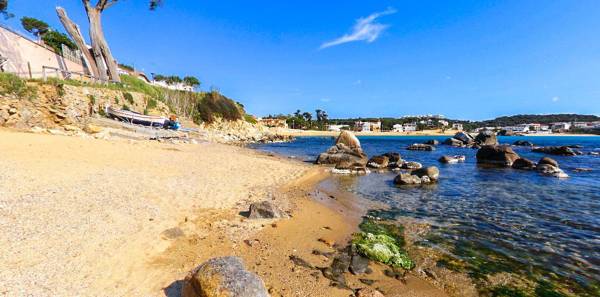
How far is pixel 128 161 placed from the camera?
41.7 ft

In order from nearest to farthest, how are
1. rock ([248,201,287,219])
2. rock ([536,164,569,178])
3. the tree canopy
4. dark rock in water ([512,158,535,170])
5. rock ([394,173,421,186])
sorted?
rock ([248,201,287,219]) → rock ([394,173,421,186]) → rock ([536,164,569,178]) → dark rock in water ([512,158,535,170]) → the tree canopy

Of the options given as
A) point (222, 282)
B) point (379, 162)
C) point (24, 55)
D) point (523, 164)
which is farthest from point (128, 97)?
point (523, 164)

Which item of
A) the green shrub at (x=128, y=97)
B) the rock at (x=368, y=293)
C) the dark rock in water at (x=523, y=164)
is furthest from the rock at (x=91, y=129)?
the dark rock in water at (x=523, y=164)

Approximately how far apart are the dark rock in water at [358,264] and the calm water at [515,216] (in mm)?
2399

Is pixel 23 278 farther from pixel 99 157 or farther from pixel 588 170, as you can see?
pixel 588 170

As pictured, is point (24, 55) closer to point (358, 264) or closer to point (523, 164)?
point (358, 264)

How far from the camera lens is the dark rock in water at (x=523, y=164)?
21461mm

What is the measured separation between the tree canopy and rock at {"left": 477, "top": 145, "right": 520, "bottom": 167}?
73306mm

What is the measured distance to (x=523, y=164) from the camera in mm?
21953

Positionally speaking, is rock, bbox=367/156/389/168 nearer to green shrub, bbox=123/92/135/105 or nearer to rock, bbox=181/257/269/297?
A: rock, bbox=181/257/269/297

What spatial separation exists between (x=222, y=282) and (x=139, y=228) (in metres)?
3.73

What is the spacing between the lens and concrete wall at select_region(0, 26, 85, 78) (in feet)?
82.1

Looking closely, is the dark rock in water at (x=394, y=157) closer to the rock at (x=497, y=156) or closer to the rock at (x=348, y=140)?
the rock at (x=348, y=140)

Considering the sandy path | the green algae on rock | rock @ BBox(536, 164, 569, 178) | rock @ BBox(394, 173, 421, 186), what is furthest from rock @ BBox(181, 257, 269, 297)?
rock @ BBox(536, 164, 569, 178)
